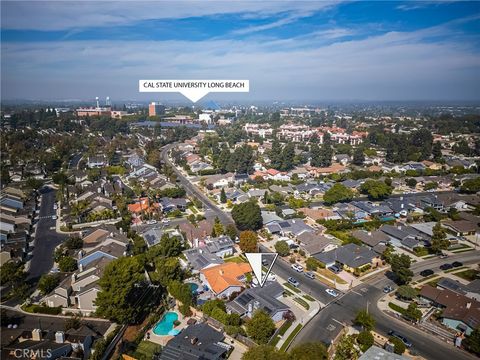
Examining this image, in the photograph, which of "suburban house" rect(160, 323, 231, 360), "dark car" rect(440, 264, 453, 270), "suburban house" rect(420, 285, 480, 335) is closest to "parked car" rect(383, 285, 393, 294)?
"suburban house" rect(420, 285, 480, 335)

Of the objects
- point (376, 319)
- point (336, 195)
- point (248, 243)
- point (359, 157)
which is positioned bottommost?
point (376, 319)

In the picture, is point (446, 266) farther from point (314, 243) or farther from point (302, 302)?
point (302, 302)

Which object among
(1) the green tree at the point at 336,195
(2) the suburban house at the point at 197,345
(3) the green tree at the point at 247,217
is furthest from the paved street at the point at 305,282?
(1) the green tree at the point at 336,195

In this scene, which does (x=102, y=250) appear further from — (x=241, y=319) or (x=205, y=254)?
(x=241, y=319)

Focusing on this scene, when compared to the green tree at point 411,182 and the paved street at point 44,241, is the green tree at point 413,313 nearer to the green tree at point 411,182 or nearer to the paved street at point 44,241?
the paved street at point 44,241

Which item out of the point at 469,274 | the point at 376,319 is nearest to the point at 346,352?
the point at 376,319

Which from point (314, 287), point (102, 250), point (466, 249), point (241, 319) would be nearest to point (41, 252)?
point (102, 250)
